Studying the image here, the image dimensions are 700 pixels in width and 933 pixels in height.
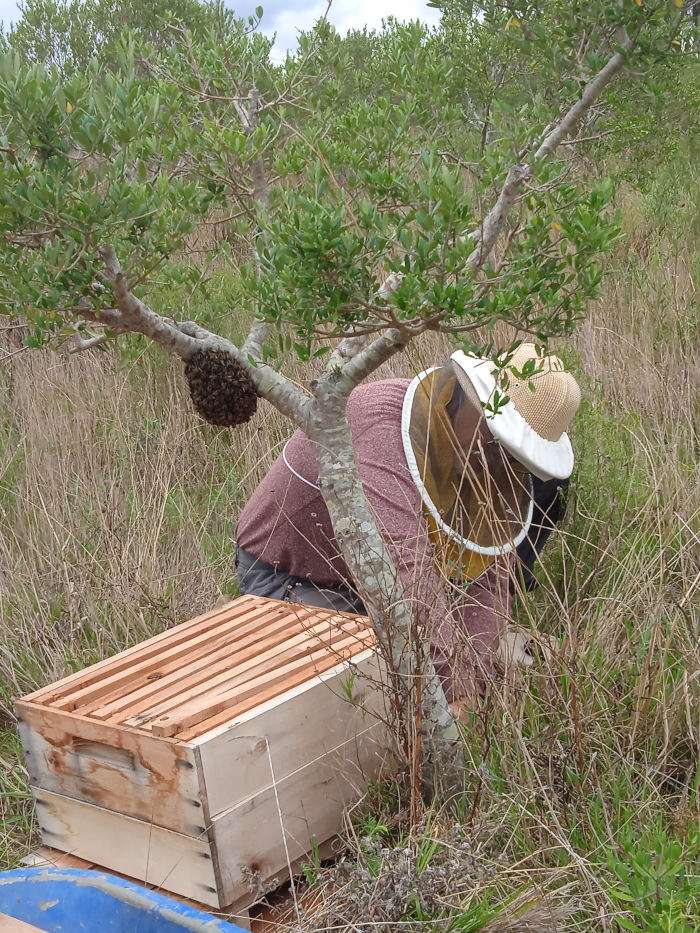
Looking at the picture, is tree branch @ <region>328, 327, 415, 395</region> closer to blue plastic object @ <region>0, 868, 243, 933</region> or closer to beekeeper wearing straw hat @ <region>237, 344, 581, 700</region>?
beekeeper wearing straw hat @ <region>237, 344, 581, 700</region>

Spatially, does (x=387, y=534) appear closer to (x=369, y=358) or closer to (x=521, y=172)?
(x=369, y=358)

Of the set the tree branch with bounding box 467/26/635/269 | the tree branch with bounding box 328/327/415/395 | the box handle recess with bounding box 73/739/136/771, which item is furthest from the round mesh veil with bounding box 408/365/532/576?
the box handle recess with bounding box 73/739/136/771

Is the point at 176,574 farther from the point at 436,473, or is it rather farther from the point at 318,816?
the point at 318,816

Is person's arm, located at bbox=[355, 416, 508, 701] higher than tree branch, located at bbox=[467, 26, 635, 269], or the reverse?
tree branch, located at bbox=[467, 26, 635, 269]

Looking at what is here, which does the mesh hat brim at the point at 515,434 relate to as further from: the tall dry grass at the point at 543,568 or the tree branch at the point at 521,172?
the tree branch at the point at 521,172

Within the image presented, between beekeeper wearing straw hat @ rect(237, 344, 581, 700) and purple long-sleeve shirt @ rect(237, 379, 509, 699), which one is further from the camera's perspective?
beekeeper wearing straw hat @ rect(237, 344, 581, 700)

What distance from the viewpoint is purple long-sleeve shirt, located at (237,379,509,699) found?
211 centimetres

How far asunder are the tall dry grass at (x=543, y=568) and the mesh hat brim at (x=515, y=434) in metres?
0.26

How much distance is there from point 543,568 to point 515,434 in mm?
399

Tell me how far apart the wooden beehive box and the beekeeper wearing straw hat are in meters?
0.25

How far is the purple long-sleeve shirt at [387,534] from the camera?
2.11 metres

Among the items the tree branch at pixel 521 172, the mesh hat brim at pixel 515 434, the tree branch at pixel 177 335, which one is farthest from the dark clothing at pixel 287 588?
the tree branch at pixel 521 172

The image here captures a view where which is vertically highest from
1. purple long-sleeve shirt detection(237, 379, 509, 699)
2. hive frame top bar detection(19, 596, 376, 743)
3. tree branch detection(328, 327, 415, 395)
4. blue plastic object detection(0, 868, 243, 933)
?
tree branch detection(328, 327, 415, 395)

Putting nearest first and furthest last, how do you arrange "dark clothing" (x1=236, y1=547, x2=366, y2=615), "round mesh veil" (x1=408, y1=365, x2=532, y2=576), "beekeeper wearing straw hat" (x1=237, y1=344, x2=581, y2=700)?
1. "beekeeper wearing straw hat" (x1=237, y1=344, x2=581, y2=700)
2. "round mesh veil" (x1=408, y1=365, x2=532, y2=576)
3. "dark clothing" (x1=236, y1=547, x2=366, y2=615)
